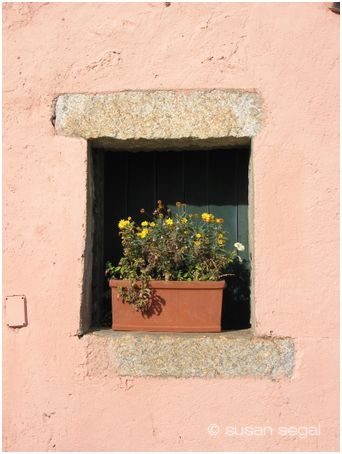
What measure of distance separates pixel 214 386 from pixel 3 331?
1.15 m

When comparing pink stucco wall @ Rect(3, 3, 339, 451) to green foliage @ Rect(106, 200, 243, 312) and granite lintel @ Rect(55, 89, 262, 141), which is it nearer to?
granite lintel @ Rect(55, 89, 262, 141)

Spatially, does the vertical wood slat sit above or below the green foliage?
above

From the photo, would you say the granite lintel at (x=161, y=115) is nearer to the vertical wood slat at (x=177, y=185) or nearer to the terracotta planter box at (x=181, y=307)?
the vertical wood slat at (x=177, y=185)

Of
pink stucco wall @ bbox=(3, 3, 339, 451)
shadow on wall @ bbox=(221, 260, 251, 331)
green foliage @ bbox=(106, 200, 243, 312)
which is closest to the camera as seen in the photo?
pink stucco wall @ bbox=(3, 3, 339, 451)

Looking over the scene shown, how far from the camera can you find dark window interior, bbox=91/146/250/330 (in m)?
2.85

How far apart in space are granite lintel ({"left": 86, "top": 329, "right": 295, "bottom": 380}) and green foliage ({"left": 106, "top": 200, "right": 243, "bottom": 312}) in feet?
0.70

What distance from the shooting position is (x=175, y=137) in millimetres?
2531

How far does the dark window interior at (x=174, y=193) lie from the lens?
9.34 feet

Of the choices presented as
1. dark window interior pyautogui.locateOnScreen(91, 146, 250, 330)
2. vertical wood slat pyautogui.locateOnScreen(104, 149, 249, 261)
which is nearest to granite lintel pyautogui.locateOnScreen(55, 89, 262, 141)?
dark window interior pyautogui.locateOnScreen(91, 146, 250, 330)

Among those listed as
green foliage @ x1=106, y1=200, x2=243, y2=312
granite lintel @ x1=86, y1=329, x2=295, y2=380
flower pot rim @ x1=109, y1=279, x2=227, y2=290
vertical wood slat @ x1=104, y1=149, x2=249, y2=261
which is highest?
vertical wood slat @ x1=104, y1=149, x2=249, y2=261

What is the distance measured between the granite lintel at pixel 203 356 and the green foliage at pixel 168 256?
0.70 ft

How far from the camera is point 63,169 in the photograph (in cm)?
260

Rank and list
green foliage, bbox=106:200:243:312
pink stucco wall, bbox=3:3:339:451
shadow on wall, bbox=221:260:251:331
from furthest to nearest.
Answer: shadow on wall, bbox=221:260:251:331 < green foliage, bbox=106:200:243:312 < pink stucco wall, bbox=3:3:339:451

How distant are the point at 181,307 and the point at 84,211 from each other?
719mm
